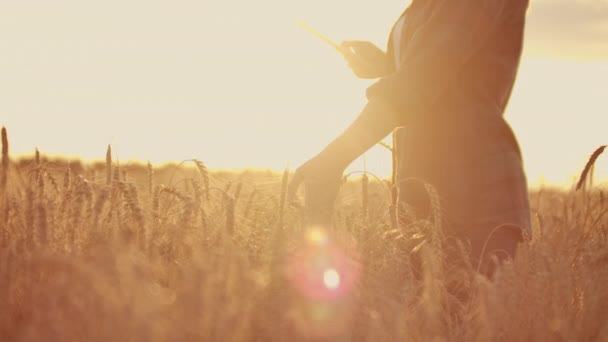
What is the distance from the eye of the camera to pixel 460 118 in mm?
3166

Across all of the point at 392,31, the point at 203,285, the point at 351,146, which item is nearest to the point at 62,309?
the point at 203,285

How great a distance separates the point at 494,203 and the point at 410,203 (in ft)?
1.19

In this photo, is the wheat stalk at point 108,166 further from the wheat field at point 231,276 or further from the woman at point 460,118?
the woman at point 460,118

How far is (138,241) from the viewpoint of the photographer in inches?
88.5

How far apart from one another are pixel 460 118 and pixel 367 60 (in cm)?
105

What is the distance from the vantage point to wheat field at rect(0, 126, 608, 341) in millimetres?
1787

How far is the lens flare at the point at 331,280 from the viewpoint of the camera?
2211mm

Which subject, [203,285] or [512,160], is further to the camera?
[512,160]

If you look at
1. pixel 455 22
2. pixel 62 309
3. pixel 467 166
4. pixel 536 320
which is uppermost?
pixel 455 22

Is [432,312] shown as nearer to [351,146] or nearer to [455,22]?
[351,146]

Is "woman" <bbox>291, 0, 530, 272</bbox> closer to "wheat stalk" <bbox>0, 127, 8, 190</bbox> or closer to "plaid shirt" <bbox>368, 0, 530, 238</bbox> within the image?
"plaid shirt" <bbox>368, 0, 530, 238</bbox>

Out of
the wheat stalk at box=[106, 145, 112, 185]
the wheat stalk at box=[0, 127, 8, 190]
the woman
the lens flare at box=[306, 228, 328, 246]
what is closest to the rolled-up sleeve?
the woman

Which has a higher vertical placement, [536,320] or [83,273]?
[83,273]

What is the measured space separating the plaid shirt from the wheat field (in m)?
0.21
